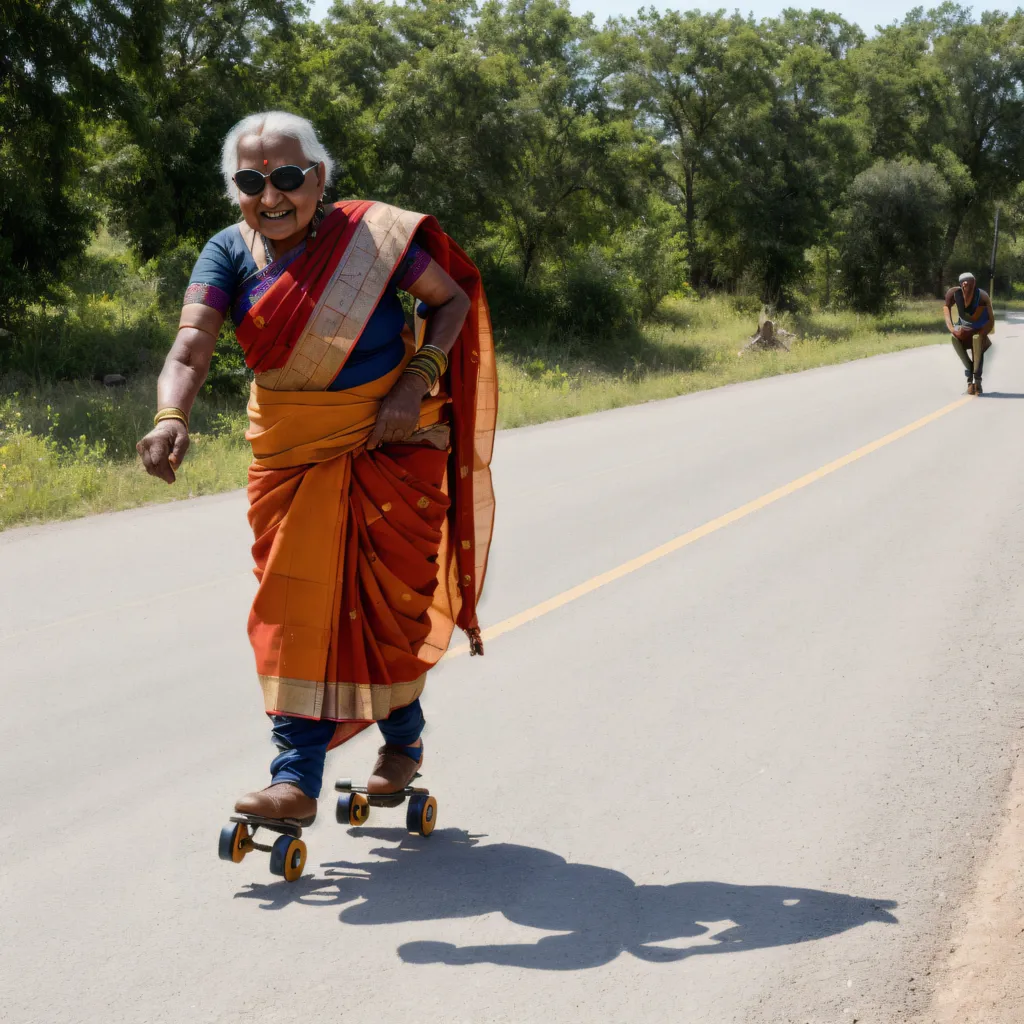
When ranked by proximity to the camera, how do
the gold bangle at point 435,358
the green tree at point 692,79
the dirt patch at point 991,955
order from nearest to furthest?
the dirt patch at point 991,955
the gold bangle at point 435,358
the green tree at point 692,79

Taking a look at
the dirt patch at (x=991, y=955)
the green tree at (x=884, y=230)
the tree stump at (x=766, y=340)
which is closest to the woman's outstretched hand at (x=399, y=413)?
the dirt patch at (x=991, y=955)

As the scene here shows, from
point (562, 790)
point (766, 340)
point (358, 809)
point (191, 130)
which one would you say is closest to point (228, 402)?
point (191, 130)

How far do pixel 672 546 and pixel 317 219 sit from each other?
16.6ft

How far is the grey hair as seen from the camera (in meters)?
3.79

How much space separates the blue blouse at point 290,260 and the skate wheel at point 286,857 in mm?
1360

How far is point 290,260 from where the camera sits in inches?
149

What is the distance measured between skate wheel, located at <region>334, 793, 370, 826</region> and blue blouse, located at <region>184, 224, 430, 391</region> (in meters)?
1.36

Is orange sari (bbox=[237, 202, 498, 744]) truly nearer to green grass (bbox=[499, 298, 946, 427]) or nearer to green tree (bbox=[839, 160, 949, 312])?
green grass (bbox=[499, 298, 946, 427])

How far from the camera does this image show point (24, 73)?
16.7 m

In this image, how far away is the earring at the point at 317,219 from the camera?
387cm

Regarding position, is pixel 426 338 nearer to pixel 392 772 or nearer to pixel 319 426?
pixel 319 426

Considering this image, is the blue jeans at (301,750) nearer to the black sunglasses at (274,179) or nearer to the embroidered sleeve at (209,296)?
the embroidered sleeve at (209,296)

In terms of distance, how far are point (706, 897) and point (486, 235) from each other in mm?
27178

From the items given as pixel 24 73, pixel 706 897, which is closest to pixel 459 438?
pixel 706 897
